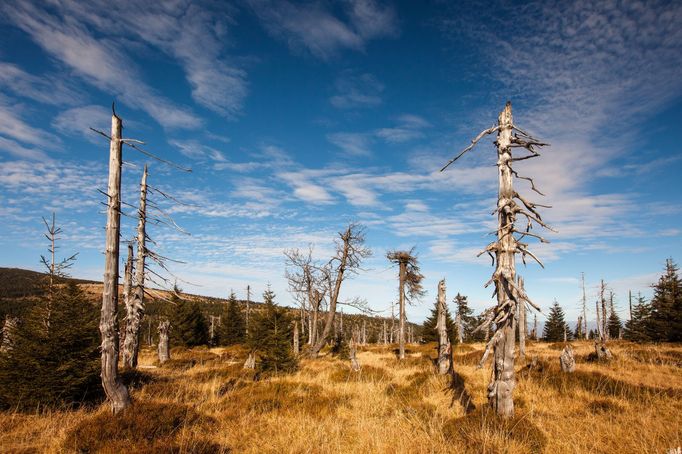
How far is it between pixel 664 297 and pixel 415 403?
39297 mm

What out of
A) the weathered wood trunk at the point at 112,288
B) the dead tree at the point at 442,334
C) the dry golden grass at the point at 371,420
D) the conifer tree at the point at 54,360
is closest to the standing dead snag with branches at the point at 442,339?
the dead tree at the point at 442,334

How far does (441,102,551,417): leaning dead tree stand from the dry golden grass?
0.56m

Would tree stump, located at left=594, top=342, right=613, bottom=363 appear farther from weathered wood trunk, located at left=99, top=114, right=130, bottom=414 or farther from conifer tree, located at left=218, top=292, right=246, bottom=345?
conifer tree, located at left=218, top=292, right=246, bottom=345

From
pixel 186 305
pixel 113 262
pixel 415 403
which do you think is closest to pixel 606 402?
pixel 415 403

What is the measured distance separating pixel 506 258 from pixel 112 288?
7.85 m

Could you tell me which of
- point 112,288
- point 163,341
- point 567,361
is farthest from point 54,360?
point 567,361

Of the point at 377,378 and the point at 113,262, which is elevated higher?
the point at 113,262

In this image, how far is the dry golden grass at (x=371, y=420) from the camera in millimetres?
4758

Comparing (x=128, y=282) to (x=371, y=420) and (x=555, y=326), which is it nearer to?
(x=371, y=420)

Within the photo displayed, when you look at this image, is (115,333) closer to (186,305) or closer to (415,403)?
(415,403)

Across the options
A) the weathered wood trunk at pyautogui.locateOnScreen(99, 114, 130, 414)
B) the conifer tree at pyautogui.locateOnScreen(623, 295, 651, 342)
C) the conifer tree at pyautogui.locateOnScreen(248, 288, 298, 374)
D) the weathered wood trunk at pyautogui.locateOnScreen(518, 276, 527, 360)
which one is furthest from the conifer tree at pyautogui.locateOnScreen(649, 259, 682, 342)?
the weathered wood trunk at pyautogui.locateOnScreen(99, 114, 130, 414)

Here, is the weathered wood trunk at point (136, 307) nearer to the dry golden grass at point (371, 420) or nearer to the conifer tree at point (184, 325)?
the dry golden grass at point (371, 420)

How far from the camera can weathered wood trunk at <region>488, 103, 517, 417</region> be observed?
5496mm

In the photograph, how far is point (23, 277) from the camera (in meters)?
150
